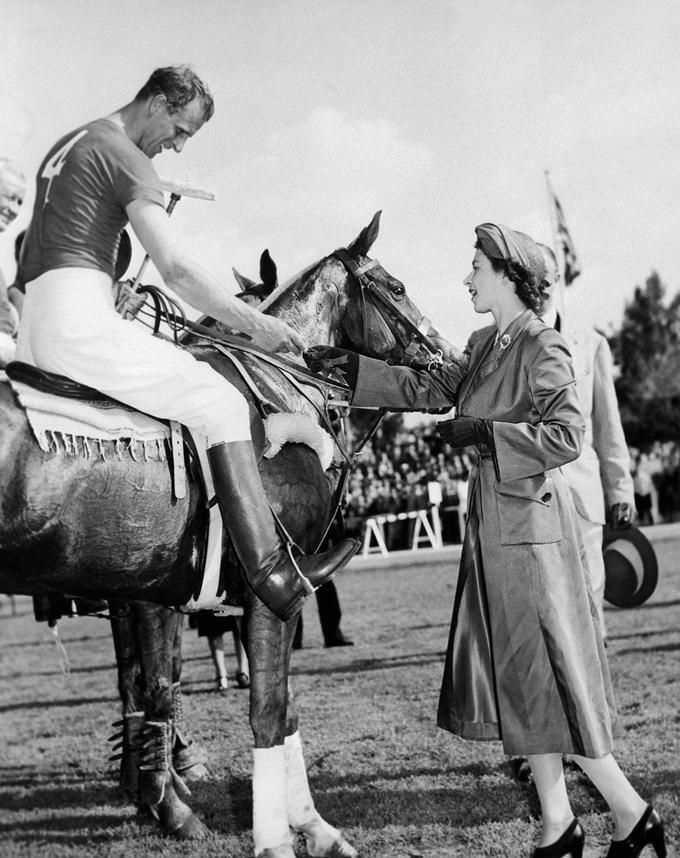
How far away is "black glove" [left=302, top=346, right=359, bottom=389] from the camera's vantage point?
13.0 ft

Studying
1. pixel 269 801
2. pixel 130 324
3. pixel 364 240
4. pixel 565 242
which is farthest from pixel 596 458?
pixel 565 242

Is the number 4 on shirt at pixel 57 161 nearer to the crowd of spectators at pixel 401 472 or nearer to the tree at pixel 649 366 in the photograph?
the crowd of spectators at pixel 401 472

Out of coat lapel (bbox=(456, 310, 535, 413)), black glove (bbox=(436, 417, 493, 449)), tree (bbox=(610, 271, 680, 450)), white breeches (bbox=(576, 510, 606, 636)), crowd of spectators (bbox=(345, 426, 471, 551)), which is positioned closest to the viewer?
black glove (bbox=(436, 417, 493, 449))

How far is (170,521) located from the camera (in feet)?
11.0

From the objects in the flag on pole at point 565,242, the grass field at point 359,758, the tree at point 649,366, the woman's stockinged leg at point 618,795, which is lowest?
the grass field at point 359,758

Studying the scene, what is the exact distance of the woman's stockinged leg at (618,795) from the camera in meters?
3.17

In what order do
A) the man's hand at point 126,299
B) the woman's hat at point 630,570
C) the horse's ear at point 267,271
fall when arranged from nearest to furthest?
the man's hand at point 126,299 → the horse's ear at point 267,271 → the woman's hat at point 630,570

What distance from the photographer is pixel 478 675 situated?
3346mm

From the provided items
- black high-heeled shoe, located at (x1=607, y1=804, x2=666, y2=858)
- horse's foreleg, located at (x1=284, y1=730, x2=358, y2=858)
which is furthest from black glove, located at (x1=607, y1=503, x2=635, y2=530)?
horse's foreleg, located at (x1=284, y1=730, x2=358, y2=858)

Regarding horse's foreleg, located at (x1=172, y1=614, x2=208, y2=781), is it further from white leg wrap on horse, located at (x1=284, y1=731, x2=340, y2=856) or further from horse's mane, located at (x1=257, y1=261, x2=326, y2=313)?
horse's mane, located at (x1=257, y1=261, x2=326, y2=313)

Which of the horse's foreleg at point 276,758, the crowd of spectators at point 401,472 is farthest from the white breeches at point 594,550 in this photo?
the crowd of spectators at point 401,472

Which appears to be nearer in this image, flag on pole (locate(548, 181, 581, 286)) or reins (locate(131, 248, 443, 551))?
reins (locate(131, 248, 443, 551))

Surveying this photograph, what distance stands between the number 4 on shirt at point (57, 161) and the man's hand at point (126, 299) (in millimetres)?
577

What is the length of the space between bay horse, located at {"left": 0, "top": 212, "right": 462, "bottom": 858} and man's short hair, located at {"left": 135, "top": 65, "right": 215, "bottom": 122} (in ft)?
3.25
